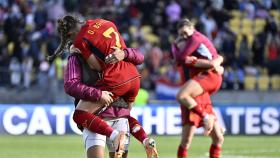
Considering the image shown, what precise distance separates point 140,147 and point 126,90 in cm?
808

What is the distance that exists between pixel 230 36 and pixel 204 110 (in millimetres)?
14920

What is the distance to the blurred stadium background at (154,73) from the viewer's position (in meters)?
18.7

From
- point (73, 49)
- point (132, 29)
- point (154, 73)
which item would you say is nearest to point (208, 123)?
point (73, 49)

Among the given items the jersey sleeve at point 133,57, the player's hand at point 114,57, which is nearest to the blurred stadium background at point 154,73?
the jersey sleeve at point 133,57

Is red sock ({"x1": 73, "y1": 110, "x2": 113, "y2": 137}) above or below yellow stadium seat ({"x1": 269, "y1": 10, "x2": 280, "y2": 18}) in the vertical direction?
above

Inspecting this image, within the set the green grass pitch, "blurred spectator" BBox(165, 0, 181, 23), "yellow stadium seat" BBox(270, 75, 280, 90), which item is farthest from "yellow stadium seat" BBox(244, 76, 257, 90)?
the green grass pitch

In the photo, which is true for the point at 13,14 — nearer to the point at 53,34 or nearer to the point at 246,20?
the point at 53,34

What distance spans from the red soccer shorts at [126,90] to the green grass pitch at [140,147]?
19.0 feet

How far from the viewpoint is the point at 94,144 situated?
8.93 m

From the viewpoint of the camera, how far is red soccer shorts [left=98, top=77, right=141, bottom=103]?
8.95 m

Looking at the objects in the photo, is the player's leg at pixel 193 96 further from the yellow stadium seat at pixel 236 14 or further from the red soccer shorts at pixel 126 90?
the yellow stadium seat at pixel 236 14

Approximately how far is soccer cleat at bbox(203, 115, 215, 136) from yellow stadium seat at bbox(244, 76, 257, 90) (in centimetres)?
1288

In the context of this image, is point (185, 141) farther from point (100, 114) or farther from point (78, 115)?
point (78, 115)

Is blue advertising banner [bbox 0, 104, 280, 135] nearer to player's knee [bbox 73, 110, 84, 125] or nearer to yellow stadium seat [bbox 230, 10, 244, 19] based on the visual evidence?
yellow stadium seat [bbox 230, 10, 244, 19]
